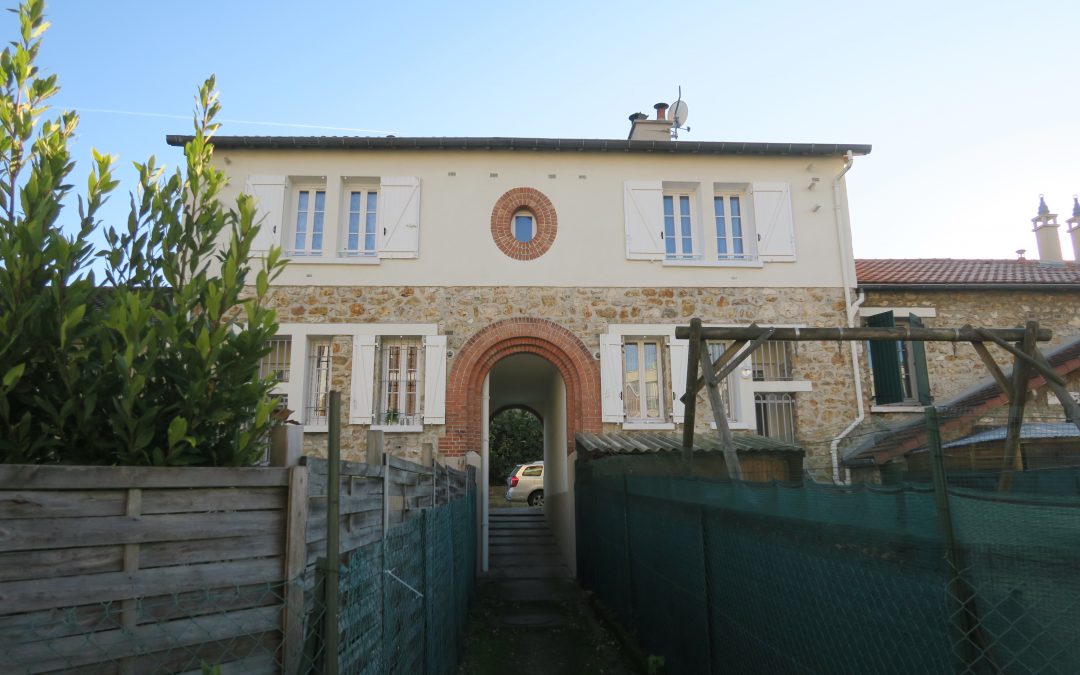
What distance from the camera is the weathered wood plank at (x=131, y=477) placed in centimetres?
221

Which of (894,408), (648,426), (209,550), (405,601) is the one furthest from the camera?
(894,408)

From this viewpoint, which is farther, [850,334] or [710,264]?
[710,264]

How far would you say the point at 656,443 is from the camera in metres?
10.8

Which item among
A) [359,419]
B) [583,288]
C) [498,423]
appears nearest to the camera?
[359,419]

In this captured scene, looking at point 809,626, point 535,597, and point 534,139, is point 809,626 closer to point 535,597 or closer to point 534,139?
point 535,597

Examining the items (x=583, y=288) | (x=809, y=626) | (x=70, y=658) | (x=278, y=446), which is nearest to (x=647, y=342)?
(x=583, y=288)

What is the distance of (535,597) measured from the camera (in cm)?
1102

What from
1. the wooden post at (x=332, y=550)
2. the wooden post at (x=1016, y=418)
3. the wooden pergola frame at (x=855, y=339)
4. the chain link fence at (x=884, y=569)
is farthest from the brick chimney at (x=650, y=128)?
the wooden post at (x=332, y=550)

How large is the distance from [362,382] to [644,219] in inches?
230

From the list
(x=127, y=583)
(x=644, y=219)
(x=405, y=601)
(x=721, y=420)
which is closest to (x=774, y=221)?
(x=644, y=219)

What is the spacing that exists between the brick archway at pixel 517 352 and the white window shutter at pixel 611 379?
12 cm

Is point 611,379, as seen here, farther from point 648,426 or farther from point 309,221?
point 309,221

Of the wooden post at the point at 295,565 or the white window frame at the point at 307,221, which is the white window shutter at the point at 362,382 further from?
the wooden post at the point at 295,565

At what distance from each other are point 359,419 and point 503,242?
402 centimetres
